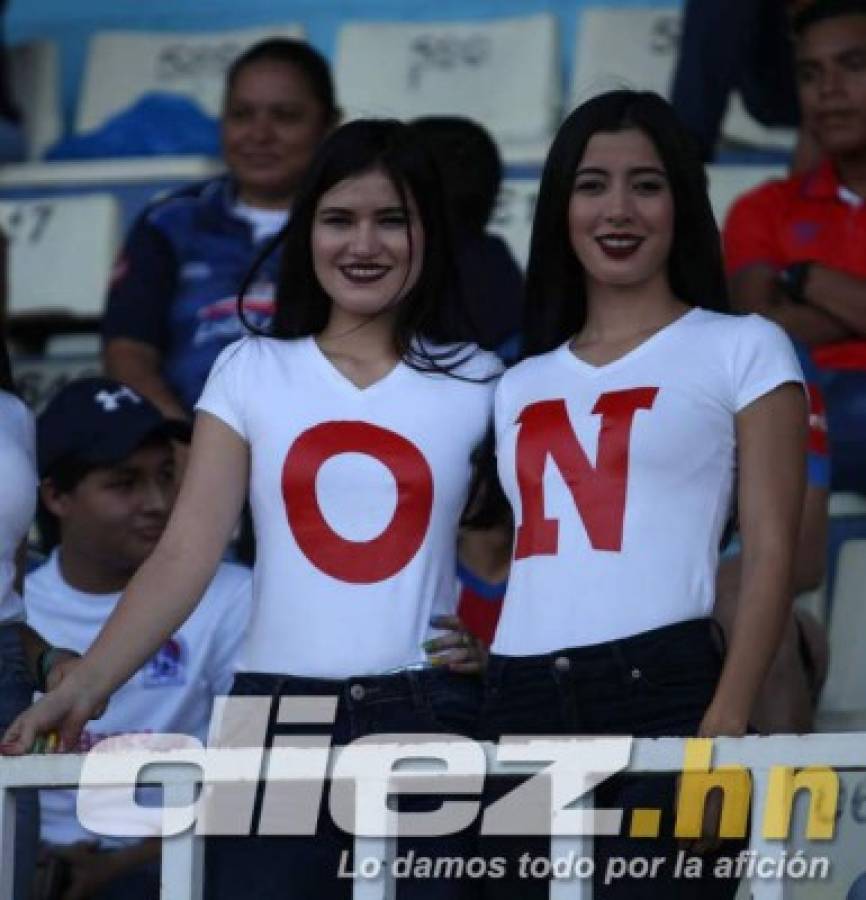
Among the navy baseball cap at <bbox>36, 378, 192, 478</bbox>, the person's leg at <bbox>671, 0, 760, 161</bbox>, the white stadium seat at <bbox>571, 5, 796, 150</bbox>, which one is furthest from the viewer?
the white stadium seat at <bbox>571, 5, 796, 150</bbox>

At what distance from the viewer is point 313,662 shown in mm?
3371

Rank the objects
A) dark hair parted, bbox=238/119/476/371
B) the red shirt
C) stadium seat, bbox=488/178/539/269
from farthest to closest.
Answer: stadium seat, bbox=488/178/539/269, the red shirt, dark hair parted, bbox=238/119/476/371

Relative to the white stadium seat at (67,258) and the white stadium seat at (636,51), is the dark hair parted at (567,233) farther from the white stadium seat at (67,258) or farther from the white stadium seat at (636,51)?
the white stadium seat at (636,51)

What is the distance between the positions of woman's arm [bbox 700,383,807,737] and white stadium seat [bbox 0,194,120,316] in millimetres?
3314

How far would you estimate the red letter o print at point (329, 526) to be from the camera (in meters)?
3.40

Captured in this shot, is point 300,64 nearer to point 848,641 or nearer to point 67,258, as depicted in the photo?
point 67,258

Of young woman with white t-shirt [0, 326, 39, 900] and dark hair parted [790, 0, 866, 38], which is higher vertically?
dark hair parted [790, 0, 866, 38]

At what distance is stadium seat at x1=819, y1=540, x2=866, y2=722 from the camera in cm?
436

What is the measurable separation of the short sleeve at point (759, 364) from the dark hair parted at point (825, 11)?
204 cm

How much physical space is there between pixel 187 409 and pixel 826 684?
1.42 metres

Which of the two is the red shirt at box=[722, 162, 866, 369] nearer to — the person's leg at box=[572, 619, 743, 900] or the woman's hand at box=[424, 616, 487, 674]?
the woman's hand at box=[424, 616, 487, 674]

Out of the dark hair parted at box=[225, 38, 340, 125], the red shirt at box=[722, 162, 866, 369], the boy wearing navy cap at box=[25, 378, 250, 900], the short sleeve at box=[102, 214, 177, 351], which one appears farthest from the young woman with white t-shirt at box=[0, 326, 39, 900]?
the dark hair parted at box=[225, 38, 340, 125]

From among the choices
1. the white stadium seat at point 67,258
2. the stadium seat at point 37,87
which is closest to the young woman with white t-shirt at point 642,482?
the white stadium seat at point 67,258

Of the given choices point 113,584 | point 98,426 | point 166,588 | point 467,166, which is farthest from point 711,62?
point 166,588
